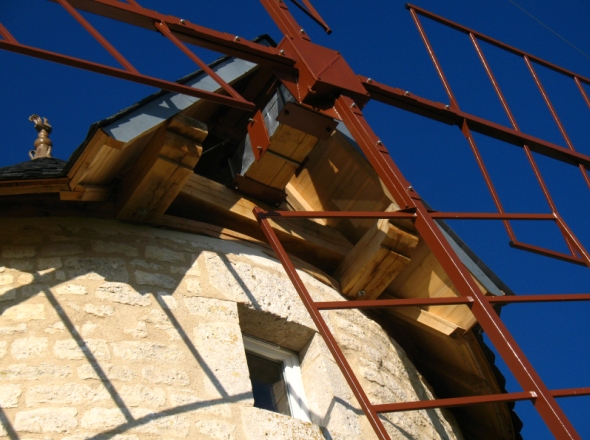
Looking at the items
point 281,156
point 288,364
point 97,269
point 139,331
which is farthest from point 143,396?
point 281,156

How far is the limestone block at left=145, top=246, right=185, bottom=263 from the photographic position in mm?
4668

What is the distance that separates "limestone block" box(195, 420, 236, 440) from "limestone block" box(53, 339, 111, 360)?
54 cm

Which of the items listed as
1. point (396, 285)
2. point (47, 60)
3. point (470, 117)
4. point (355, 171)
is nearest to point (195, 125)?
point (47, 60)

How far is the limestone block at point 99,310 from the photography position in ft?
13.6

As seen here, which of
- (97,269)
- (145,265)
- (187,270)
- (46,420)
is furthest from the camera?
(187,270)

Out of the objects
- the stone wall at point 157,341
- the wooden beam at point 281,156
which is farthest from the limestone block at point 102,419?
the wooden beam at point 281,156

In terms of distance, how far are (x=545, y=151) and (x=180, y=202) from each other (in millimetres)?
2825

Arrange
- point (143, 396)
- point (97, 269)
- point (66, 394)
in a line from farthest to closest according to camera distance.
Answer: point (97, 269) → point (143, 396) → point (66, 394)

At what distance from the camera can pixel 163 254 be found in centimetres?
471

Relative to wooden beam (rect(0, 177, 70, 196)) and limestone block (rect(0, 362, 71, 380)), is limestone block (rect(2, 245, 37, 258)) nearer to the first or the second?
wooden beam (rect(0, 177, 70, 196))

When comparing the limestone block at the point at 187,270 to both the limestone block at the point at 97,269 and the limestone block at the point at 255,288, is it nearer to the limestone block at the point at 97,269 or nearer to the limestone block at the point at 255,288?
the limestone block at the point at 255,288

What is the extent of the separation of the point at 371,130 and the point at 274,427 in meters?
1.91

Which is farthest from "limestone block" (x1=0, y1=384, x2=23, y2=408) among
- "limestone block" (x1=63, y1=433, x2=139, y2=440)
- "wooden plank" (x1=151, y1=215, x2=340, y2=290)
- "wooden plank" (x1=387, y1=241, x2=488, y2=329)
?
"wooden plank" (x1=387, y1=241, x2=488, y2=329)

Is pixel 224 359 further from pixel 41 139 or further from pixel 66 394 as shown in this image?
pixel 41 139
